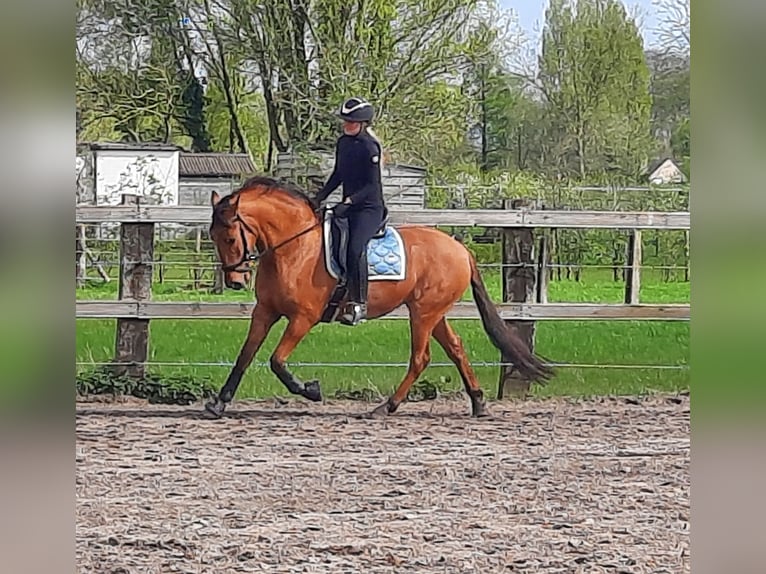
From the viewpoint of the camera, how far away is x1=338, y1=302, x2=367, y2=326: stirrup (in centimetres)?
338

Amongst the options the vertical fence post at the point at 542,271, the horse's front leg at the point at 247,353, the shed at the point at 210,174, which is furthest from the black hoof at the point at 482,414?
the shed at the point at 210,174

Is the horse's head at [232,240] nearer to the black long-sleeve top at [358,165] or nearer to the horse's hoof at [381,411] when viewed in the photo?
the black long-sleeve top at [358,165]

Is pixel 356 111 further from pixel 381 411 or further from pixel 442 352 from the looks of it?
pixel 381 411

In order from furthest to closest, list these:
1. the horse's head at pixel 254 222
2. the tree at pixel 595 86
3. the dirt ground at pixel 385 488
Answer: the horse's head at pixel 254 222
the tree at pixel 595 86
the dirt ground at pixel 385 488

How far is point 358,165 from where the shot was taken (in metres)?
3.34

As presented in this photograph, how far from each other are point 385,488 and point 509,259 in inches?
32.5

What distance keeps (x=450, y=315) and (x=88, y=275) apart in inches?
45.8

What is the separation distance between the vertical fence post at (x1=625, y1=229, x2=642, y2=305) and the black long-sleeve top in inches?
33.1

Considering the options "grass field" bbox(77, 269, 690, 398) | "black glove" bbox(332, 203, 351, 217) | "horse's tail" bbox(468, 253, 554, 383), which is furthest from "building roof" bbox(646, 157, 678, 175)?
"black glove" bbox(332, 203, 351, 217)

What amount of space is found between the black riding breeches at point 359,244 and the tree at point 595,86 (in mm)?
613

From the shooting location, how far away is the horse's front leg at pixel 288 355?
11.1 feet

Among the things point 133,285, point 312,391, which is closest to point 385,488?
point 312,391

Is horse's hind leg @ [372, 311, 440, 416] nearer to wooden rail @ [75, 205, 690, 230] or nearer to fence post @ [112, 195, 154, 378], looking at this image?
wooden rail @ [75, 205, 690, 230]

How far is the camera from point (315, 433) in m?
3.36
